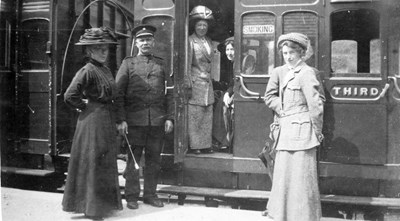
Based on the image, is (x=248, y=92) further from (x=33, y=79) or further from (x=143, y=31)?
(x=33, y=79)

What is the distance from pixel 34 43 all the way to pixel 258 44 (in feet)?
10.6

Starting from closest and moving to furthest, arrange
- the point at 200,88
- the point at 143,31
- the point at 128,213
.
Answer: the point at 128,213 < the point at 143,31 < the point at 200,88

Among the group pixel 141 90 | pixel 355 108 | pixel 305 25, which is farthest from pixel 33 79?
pixel 355 108

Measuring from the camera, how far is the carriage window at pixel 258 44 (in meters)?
5.08

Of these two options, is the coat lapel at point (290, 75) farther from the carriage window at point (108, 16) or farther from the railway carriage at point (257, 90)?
the carriage window at point (108, 16)

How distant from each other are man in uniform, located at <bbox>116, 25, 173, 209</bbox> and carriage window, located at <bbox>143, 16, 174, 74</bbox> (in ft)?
1.73

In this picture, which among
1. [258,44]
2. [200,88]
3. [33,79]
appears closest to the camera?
[258,44]

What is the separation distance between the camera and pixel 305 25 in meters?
4.94

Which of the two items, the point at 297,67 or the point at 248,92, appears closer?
the point at 297,67

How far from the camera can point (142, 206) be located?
15.8ft

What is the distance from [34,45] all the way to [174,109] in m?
2.60

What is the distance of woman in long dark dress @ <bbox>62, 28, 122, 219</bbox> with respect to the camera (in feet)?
13.9

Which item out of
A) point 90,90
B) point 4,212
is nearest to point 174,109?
point 90,90

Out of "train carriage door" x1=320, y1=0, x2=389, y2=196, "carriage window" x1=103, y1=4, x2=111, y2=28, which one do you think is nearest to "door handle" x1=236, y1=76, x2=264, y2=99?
"train carriage door" x1=320, y1=0, x2=389, y2=196
